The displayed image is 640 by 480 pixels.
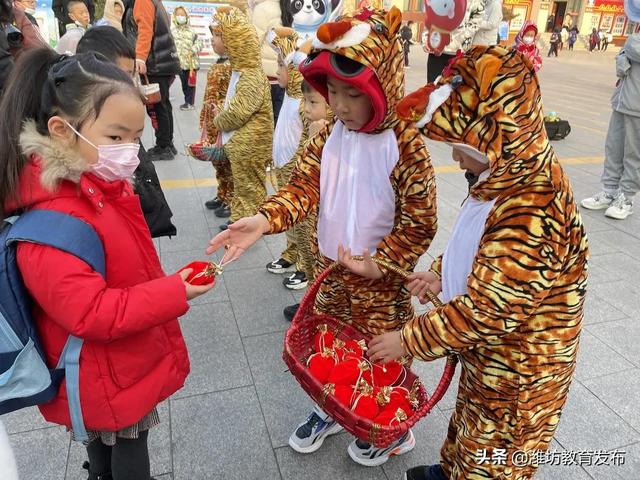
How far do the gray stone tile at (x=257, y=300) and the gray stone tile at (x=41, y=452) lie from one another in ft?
3.44

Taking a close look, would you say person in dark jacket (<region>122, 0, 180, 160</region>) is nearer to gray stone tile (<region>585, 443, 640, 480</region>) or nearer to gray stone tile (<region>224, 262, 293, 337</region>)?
gray stone tile (<region>224, 262, 293, 337</region>)

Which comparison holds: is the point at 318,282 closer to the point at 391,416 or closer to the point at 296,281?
the point at 391,416

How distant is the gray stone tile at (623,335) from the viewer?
2.69 meters

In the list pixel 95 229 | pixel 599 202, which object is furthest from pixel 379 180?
pixel 599 202

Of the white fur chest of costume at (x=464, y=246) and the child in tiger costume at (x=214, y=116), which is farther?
the child in tiger costume at (x=214, y=116)

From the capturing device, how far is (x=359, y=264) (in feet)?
5.64

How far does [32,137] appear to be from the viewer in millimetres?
1229

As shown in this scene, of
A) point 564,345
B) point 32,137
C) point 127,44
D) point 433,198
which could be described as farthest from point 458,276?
point 127,44

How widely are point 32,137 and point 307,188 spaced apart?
3.27ft

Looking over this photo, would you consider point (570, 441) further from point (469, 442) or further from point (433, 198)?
point (433, 198)

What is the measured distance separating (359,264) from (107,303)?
845 millimetres

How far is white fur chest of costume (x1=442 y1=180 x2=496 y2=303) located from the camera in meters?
1.32

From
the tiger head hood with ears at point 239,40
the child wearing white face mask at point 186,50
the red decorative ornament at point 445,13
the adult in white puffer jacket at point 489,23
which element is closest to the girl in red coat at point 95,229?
the tiger head hood with ears at point 239,40

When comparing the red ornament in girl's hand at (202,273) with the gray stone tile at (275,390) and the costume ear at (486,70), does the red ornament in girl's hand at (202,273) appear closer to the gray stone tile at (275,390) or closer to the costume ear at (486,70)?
the costume ear at (486,70)
